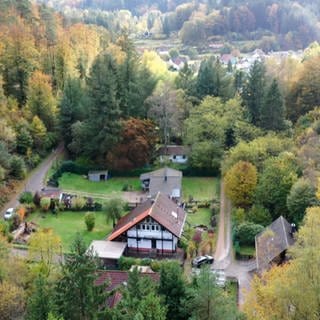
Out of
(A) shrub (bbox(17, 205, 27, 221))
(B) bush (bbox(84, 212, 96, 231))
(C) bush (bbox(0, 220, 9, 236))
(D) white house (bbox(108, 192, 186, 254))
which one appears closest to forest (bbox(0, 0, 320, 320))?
(A) shrub (bbox(17, 205, 27, 221))

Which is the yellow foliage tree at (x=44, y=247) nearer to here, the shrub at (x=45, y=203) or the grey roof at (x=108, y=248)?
the grey roof at (x=108, y=248)

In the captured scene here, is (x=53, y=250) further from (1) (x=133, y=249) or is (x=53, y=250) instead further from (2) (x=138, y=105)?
(2) (x=138, y=105)

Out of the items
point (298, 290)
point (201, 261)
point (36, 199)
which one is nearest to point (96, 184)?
point (36, 199)

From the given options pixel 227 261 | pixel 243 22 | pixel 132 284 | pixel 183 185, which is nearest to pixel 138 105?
pixel 183 185

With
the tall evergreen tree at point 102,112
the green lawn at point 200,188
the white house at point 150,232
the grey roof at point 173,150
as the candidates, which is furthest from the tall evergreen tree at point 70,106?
the white house at point 150,232

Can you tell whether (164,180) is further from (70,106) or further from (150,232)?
(70,106)

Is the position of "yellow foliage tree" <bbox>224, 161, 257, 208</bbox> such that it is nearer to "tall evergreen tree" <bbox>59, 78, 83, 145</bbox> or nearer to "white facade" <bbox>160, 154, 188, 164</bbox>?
"white facade" <bbox>160, 154, 188, 164</bbox>
